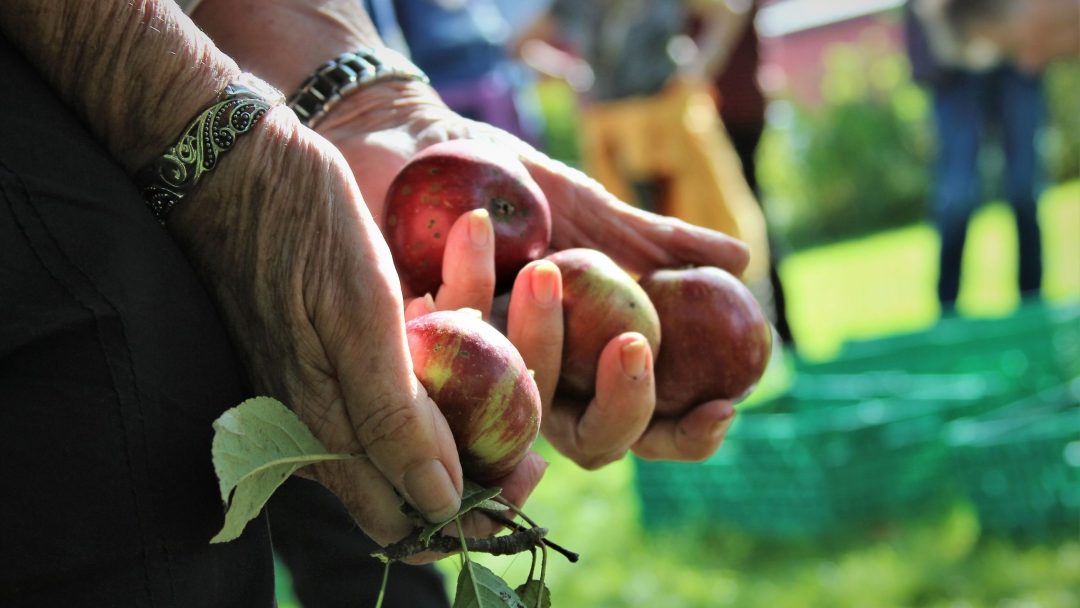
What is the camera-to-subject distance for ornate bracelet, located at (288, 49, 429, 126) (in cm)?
175

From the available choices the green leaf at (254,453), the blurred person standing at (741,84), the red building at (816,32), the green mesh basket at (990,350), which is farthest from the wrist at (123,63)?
the red building at (816,32)

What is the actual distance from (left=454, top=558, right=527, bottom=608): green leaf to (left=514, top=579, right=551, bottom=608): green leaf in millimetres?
57

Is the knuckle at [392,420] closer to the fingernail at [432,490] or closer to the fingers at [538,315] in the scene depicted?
the fingernail at [432,490]

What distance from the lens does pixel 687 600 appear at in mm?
3391

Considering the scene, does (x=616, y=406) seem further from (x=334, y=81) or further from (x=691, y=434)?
(x=334, y=81)

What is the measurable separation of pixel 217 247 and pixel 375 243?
17cm

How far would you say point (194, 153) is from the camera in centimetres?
119

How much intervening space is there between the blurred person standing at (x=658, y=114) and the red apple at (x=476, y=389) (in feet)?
12.8

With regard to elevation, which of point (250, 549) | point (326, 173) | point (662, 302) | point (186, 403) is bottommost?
point (662, 302)

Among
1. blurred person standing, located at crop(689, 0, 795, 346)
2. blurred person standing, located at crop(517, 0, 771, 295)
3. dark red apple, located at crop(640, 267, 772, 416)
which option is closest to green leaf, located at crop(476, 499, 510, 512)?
dark red apple, located at crop(640, 267, 772, 416)

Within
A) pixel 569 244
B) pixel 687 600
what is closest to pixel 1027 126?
pixel 687 600

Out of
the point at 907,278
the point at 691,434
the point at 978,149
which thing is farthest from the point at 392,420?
the point at 907,278

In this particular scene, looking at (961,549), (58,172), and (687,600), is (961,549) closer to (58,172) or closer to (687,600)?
(687,600)

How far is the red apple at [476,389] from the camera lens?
128 cm
